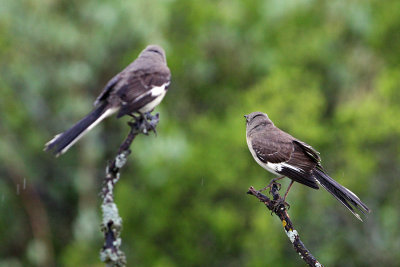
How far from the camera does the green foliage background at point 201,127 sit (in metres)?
15.5

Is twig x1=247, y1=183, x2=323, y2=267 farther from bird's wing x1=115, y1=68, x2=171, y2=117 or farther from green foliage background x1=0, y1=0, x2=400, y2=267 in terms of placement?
green foliage background x1=0, y1=0, x2=400, y2=267

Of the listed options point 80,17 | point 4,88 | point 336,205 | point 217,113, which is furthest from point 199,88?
point 336,205

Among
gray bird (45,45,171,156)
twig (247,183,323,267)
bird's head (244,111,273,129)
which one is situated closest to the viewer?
twig (247,183,323,267)

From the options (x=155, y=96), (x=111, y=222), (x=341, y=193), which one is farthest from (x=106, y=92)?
(x=111, y=222)

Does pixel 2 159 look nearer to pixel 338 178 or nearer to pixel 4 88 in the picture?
pixel 4 88

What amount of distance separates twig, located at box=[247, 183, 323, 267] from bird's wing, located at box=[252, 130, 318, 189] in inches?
18.8

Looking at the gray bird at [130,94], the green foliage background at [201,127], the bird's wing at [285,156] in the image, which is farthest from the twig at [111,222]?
the green foliage background at [201,127]

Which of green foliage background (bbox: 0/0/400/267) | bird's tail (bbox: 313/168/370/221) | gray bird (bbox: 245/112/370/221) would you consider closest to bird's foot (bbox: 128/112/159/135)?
gray bird (bbox: 245/112/370/221)

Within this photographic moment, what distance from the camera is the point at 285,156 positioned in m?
4.61

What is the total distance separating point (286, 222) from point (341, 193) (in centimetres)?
85

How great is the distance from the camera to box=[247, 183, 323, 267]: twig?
2695 mm

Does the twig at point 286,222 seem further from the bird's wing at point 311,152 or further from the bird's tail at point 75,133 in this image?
the bird's tail at point 75,133

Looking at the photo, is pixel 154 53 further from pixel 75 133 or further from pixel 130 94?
pixel 75 133

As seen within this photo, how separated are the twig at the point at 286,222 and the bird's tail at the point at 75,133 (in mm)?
1028
